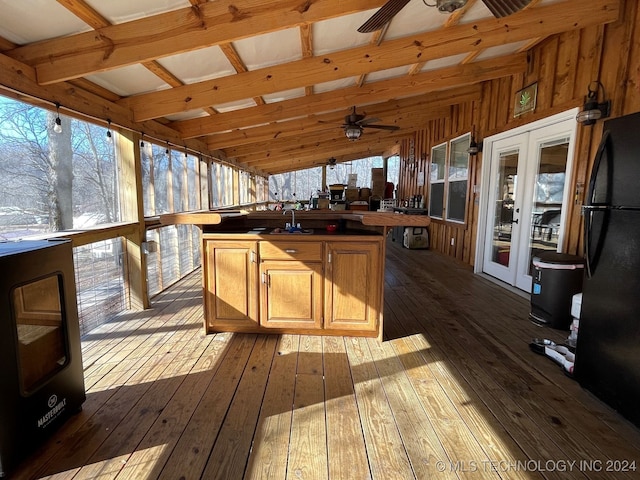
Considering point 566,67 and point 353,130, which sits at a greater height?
point 566,67

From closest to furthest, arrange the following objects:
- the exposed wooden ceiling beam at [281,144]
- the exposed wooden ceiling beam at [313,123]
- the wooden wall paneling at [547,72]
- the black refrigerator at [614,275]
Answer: the black refrigerator at [614,275] → the wooden wall paneling at [547,72] → the exposed wooden ceiling beam at [313,123] → the exposed wooden ceiling beam at [281,144]

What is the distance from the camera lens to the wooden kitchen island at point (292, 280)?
2.80m

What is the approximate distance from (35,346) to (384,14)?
2808 millimetres

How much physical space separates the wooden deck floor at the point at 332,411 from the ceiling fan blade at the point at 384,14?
2.45 metres

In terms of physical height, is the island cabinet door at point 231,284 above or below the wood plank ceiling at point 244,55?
below

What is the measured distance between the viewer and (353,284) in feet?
9.27

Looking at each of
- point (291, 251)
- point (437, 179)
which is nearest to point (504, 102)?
point (437, 179)

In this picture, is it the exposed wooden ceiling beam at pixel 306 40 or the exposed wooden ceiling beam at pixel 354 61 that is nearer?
the exposed wooden ceiling beam at pixel 306 40

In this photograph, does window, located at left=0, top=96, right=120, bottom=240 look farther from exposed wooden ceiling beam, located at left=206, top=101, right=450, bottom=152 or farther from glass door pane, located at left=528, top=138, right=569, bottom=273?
glass door pane, located at left=528, top=138, right=569, bottom=273

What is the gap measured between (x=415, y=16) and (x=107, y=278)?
3.89 metres

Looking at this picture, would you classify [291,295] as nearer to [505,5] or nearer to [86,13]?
[86,13]

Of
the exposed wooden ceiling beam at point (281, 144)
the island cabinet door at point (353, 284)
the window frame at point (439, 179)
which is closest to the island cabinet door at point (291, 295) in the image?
the island cabinet door at point (353, 284)

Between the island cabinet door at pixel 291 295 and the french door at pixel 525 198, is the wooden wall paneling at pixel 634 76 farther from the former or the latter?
the island cabinet door at pixel 291 295

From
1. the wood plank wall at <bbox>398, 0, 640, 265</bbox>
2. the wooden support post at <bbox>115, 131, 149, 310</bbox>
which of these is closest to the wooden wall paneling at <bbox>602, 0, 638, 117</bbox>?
the wood plank wall at <bbox>398, 0, 640, 265</bbox>
